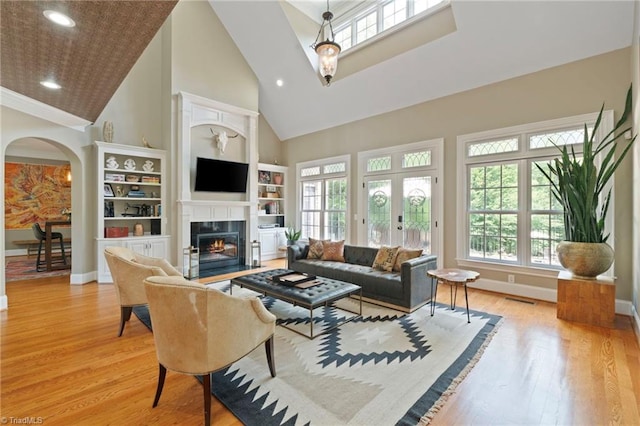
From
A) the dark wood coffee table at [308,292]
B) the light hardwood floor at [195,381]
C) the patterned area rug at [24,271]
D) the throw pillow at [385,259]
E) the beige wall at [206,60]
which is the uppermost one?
the beige wall at [206,60]

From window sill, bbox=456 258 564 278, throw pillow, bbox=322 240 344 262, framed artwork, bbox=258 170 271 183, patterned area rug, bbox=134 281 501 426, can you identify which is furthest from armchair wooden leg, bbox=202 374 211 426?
framed artwork, bbox=258 170 271 183

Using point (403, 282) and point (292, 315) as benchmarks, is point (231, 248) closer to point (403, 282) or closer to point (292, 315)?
point (292, 315)

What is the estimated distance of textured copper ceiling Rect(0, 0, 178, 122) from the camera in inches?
80.8

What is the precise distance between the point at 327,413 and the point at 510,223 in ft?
13.9

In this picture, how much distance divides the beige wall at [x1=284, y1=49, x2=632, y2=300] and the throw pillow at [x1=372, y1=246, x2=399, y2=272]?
1538 millimetres

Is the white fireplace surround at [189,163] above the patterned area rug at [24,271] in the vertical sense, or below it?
above

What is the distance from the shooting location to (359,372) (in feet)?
7.94

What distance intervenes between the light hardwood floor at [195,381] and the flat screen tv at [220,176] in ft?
10.2

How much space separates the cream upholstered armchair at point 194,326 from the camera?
1798 mm

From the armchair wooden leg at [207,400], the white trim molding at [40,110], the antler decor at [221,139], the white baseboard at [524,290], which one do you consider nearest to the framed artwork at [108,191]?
the white trim molding at [40,110]

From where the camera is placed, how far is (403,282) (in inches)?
149

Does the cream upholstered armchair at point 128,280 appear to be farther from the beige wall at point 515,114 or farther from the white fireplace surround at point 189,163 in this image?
the beige wall at point 515,114

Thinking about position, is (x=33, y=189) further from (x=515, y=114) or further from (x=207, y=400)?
(x=515, y=114)

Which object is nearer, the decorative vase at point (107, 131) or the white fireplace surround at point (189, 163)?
the decorative vase at point (107, 131)
